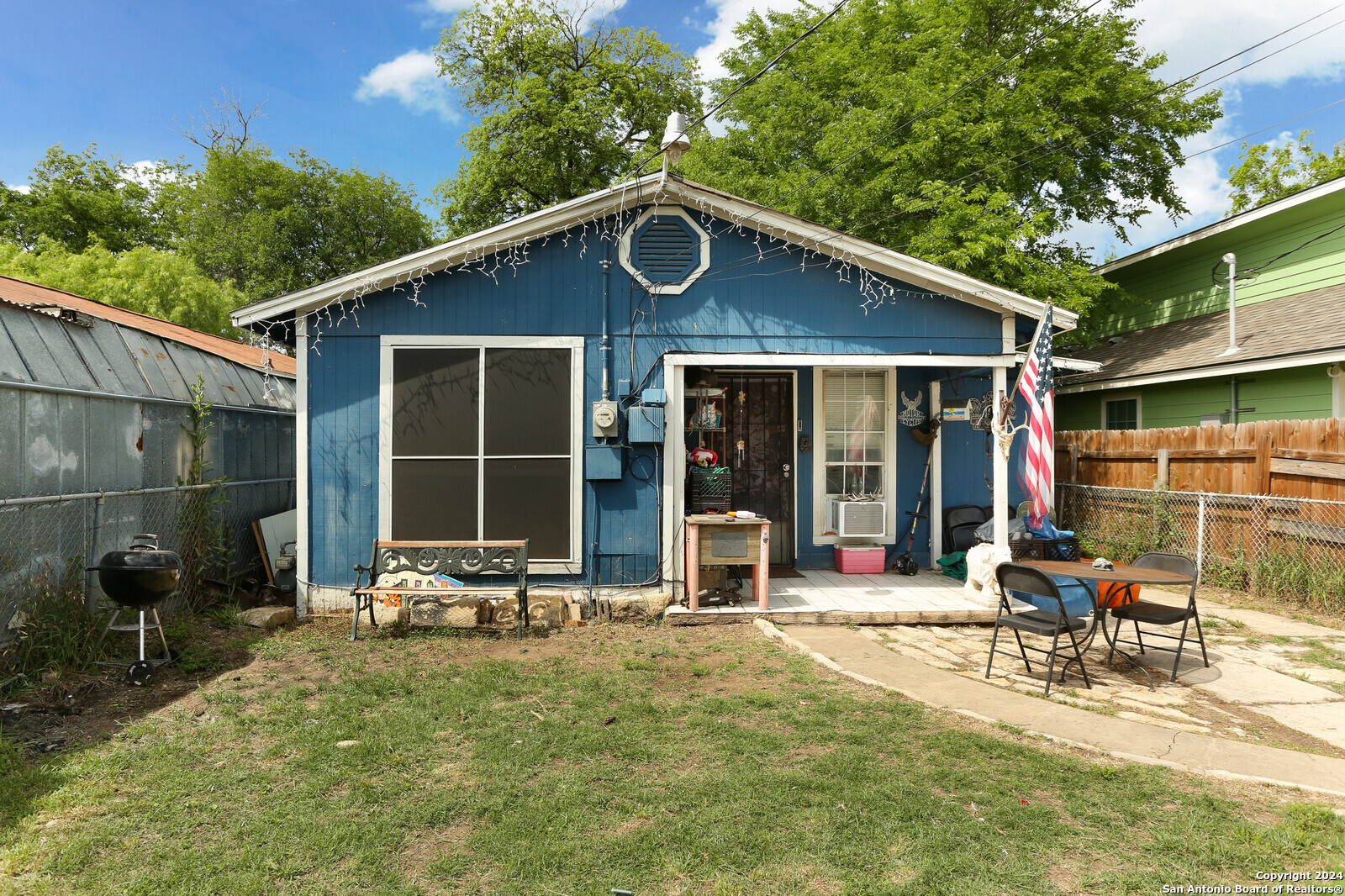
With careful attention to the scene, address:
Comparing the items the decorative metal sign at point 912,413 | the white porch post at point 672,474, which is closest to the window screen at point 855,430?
the decorative metal sign at point 912,413

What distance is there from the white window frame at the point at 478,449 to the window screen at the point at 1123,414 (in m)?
10.4

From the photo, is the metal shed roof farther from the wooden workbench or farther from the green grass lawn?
the wooden workbench

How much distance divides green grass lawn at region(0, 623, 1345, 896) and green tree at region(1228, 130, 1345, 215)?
21278 mm

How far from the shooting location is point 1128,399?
12.7 metres

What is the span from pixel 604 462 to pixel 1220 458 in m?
7.38

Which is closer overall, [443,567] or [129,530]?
[129,530]

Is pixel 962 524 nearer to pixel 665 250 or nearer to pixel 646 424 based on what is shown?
pixel 646 424

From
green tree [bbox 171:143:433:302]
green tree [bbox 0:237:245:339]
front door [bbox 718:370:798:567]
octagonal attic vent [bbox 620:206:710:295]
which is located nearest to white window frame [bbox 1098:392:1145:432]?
front door [bbox 718:370:798:567]

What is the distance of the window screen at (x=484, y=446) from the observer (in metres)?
6.94

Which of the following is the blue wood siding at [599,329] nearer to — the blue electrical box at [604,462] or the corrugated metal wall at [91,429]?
the blue electrical box at [604,462]

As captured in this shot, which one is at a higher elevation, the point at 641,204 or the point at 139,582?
the point at 641,204

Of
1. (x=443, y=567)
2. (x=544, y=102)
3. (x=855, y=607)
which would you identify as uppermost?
(x=544, y=102)

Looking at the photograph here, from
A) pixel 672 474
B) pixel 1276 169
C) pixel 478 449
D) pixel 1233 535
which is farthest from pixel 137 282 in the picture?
pixel 1276 169

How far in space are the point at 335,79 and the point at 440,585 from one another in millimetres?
11707
